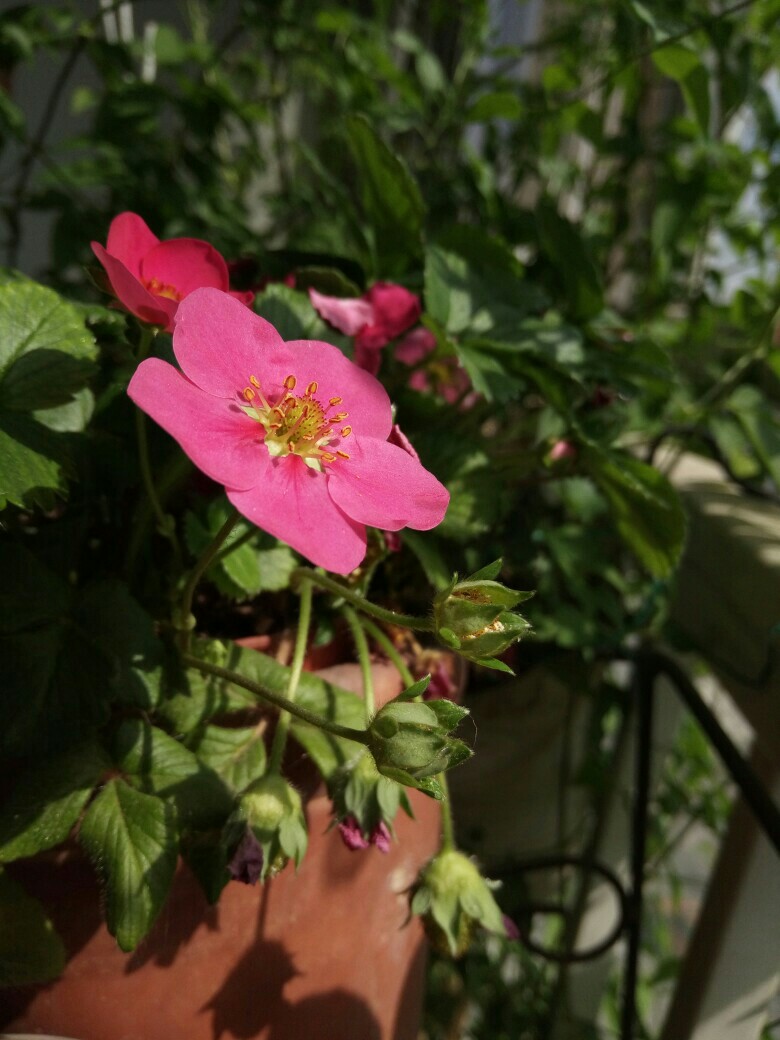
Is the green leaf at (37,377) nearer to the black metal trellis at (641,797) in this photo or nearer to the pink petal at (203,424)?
the pink petal at (203,424)

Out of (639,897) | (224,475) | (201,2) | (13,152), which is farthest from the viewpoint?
(201,2)

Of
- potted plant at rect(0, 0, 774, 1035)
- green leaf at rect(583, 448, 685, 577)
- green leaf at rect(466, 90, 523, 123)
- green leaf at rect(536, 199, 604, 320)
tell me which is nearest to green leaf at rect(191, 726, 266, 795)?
potted plant at rect(0, 0, 774, 1035)

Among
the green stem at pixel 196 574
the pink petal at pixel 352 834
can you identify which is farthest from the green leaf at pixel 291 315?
the pink petal at pixel 352 834

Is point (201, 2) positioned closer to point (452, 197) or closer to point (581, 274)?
point (452, 197)

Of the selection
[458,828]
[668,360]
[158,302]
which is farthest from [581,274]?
[458,828]

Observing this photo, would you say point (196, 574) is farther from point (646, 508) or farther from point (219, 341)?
point (646, 508)

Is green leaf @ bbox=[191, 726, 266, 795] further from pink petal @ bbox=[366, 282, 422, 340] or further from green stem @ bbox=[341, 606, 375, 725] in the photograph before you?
pink petal @ bbox=[366, 282, 422, 340]
